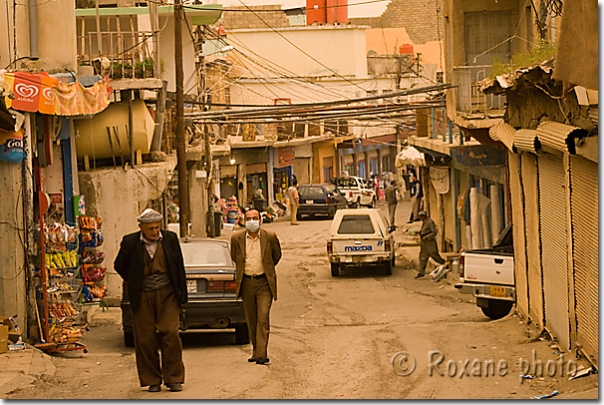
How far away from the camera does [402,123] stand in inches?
2280

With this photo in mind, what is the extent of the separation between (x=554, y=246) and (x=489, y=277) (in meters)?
3.57

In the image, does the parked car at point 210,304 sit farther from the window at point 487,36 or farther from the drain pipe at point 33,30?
the window at point 487,36

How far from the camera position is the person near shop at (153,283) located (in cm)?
962

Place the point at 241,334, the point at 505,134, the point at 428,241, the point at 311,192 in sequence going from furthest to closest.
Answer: the point at 311,192 → the point at 428,241 → the point at 505,134 → the point at 241,334

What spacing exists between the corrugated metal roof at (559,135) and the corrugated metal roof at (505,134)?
7.77 ft

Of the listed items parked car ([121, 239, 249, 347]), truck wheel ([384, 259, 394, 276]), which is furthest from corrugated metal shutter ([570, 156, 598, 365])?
truck wheel ([384, 259, 394, 276])

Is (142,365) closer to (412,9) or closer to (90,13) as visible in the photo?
(90,13)

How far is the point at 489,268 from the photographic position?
16406mm

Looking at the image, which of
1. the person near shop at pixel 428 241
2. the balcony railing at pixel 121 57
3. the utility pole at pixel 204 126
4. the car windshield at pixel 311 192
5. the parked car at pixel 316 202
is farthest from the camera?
the car windshield at pixel 311 192

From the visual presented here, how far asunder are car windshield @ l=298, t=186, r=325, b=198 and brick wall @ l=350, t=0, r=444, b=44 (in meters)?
32.1

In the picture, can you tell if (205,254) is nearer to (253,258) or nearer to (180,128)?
(253,258)

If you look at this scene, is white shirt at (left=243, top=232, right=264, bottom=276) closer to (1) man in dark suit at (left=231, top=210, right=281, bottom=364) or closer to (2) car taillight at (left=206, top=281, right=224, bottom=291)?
(1) man in dark suit at (left=231, top=210, right=281, bottom=364)

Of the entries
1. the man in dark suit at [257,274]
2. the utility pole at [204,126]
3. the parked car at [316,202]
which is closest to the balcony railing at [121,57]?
the man in dark suit at [257,274]

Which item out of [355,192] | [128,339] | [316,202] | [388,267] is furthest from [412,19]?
[128,339]
